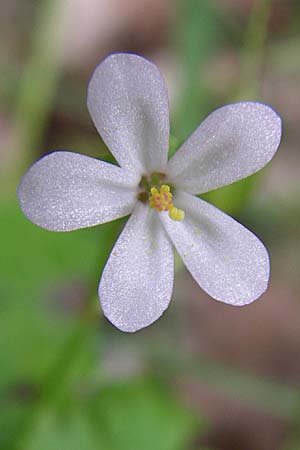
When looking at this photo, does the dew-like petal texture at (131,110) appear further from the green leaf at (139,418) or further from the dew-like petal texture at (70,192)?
the green leaf at (139,418)

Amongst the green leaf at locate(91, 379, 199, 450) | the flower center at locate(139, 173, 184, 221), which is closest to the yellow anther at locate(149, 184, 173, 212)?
the flower center at locate(139, 173, 184, 221)

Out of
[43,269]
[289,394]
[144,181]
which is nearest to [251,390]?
[289,394]

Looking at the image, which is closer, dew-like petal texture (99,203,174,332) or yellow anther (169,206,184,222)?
dew-like petal texture (99,203,174,332)

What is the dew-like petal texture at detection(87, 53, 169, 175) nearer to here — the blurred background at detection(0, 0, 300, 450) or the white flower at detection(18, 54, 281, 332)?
the white flower at detection(18, 54, 281, 332)

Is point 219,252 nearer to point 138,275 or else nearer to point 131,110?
point 138,275

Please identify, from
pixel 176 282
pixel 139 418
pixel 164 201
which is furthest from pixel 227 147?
pixel 176 282

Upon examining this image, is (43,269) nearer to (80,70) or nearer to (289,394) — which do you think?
(289,394)
